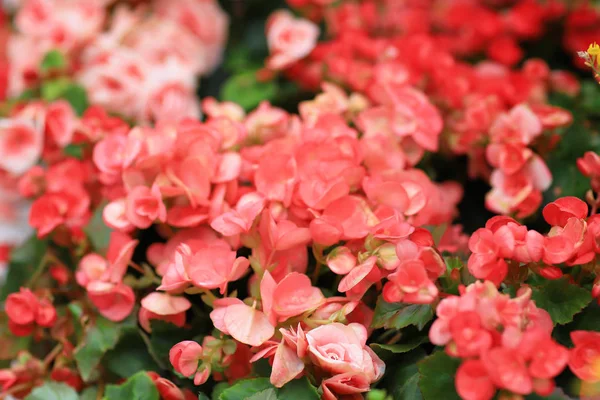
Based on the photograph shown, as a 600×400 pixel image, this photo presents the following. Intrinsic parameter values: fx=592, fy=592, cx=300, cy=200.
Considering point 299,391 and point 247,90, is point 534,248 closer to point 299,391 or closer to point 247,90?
point 299,391

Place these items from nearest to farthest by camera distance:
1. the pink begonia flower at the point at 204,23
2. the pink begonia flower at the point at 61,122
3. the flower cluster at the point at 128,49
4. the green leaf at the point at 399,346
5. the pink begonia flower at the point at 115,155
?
the green leaf at the point at 399,346 → the pink begonia flower at the point at 115,155 → the pink begonia flower at the point at 61,122 → the flower cluster at the point at 128,49 → the pink begonia flower at the point at 204,23

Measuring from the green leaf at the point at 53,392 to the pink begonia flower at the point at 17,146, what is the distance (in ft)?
0.93

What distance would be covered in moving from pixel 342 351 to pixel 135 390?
18 centimetres

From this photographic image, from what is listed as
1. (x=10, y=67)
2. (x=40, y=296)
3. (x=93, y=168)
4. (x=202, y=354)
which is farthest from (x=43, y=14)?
(x=202, y=354)

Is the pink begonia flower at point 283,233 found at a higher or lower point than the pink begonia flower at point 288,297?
higher

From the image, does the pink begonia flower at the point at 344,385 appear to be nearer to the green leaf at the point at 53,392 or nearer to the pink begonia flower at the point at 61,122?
the green leaf at the point at 53,392

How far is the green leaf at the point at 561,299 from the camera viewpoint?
45cm

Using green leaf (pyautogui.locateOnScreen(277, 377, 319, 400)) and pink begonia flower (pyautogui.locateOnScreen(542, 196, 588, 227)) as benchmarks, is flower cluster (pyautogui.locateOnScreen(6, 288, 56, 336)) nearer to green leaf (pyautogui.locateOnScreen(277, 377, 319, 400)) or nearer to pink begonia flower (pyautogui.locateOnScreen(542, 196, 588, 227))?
green leaf (pyautogui.locateOnScreen(277, 377, 319, 400))

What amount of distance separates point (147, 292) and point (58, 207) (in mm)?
141

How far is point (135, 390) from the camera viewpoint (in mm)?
499

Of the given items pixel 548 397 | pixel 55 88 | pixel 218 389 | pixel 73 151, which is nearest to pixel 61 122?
pixel 73 151

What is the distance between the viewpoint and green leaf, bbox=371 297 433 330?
47 cm

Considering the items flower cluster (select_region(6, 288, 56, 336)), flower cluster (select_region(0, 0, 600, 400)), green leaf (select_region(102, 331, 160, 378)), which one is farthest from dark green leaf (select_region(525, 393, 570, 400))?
flower cluster (select_region(6, 288, 56, 336))

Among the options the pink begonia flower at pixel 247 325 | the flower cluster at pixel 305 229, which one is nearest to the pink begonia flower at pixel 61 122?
the flower cluster at pixel 305 229
